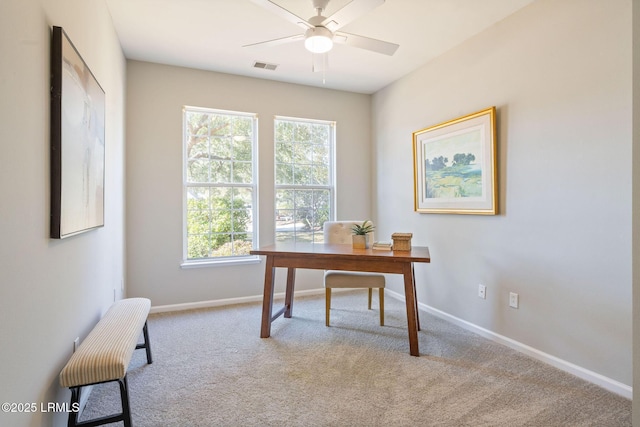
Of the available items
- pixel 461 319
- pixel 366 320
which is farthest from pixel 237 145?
pixel 461 319

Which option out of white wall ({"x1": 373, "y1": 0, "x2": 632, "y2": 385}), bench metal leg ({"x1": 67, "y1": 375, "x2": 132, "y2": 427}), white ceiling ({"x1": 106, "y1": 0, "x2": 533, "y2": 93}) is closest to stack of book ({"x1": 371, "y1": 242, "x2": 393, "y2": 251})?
white wall ({"x1": 373, "y1": 0, "x2": 632, "y2": 385})

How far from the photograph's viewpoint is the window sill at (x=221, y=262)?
11.9 feet

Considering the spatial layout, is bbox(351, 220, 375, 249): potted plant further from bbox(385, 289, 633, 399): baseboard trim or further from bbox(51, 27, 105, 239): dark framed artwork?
bbox(51, 27, 105, 239): dark framed artwork

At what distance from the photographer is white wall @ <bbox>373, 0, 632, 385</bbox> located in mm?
1976

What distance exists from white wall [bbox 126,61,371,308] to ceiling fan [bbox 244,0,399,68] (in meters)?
1.54

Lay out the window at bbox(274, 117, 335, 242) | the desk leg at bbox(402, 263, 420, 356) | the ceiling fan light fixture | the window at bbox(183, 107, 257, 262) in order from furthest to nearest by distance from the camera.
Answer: the window at bbox(274, 117, 335, 242)
the window at bbox(183, 107, 257, 262)
the desk leg at bbox(402, 263, 420, 356)
the ceiling fan light fixture

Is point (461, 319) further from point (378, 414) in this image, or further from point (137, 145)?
point (137, 145)

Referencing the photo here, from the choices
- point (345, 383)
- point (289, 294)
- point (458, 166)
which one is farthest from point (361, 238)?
point (345, 383)

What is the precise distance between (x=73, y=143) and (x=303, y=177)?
2.84m

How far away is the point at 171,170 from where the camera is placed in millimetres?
3539

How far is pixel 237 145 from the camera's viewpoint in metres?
3.88

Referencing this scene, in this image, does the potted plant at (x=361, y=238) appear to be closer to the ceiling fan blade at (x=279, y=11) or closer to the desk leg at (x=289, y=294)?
the desk leg at (x=289, y=294)

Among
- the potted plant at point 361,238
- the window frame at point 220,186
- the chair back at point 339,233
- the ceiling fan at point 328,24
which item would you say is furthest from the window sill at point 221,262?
the ceiling fan at point 328,24

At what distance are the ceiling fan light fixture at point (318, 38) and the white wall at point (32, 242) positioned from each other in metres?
1.32
